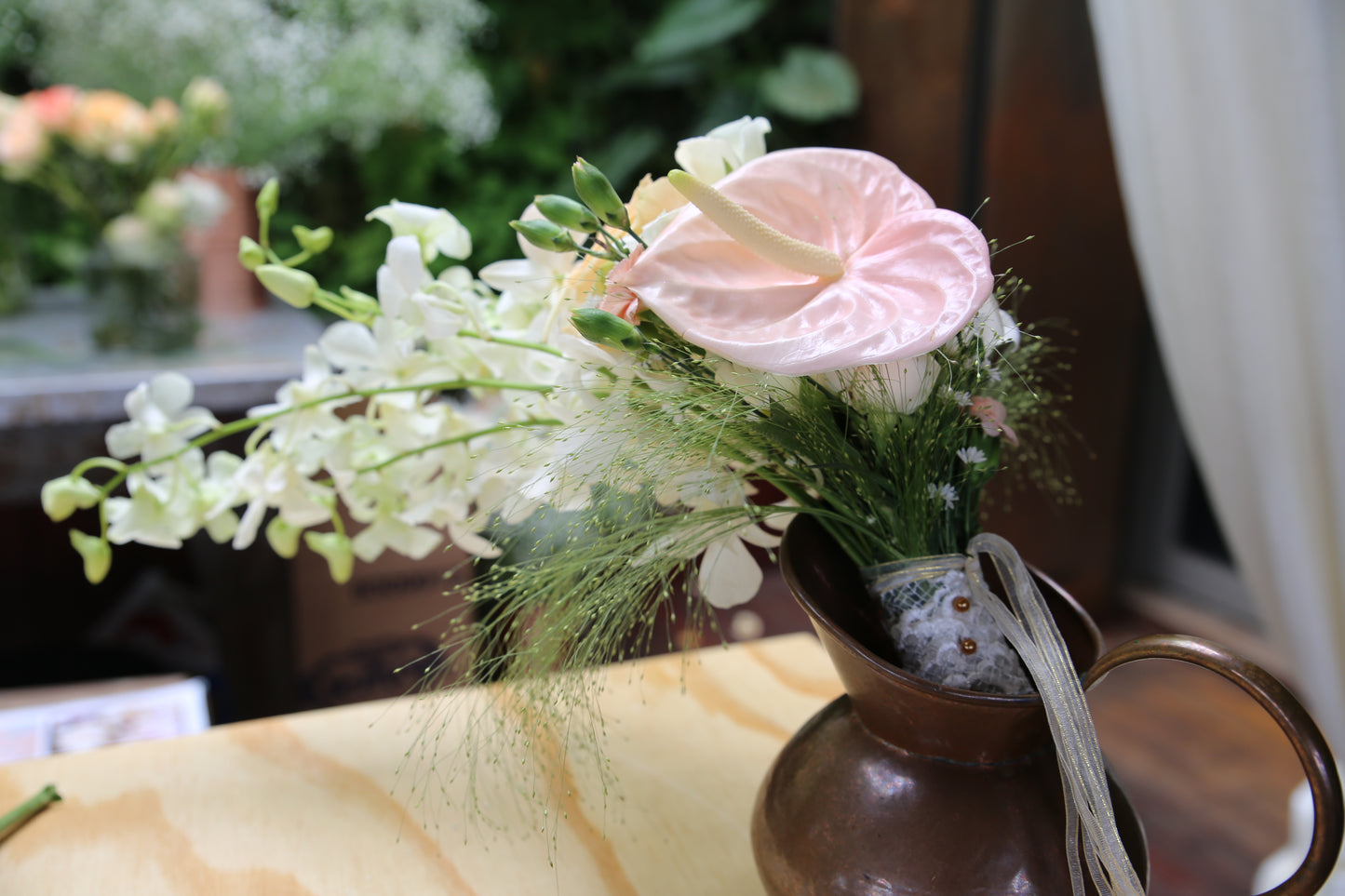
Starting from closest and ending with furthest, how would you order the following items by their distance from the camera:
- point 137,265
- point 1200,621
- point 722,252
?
1. point 722,252
2. point 137,265
3. point 1200,621

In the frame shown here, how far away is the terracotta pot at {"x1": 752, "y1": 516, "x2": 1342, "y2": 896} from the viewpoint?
38 cm

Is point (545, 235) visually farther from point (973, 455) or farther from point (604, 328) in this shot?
point (973, 455)

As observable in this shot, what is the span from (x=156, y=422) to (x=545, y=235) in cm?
27

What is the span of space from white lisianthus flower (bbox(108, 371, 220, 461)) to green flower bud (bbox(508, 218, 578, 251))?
0.78ft

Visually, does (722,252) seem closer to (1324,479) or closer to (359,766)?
(359,766)

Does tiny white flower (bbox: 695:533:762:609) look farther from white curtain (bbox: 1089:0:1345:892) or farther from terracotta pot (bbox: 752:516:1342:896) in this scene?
white curtain (bbox: 1089:0:1345:892)

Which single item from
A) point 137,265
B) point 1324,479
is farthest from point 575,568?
point 137,265

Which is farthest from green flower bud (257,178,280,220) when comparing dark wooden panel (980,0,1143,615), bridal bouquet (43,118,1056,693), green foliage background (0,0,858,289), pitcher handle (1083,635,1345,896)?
green foliage background (0,0,858,289)

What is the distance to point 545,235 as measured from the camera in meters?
0.43

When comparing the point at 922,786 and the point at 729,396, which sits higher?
the point at 729,396

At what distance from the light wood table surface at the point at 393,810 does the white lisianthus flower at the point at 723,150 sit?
28cm

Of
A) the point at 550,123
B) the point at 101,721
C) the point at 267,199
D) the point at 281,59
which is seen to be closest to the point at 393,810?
the point at 267,199

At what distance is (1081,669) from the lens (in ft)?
1.37

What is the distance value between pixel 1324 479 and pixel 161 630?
191cm
